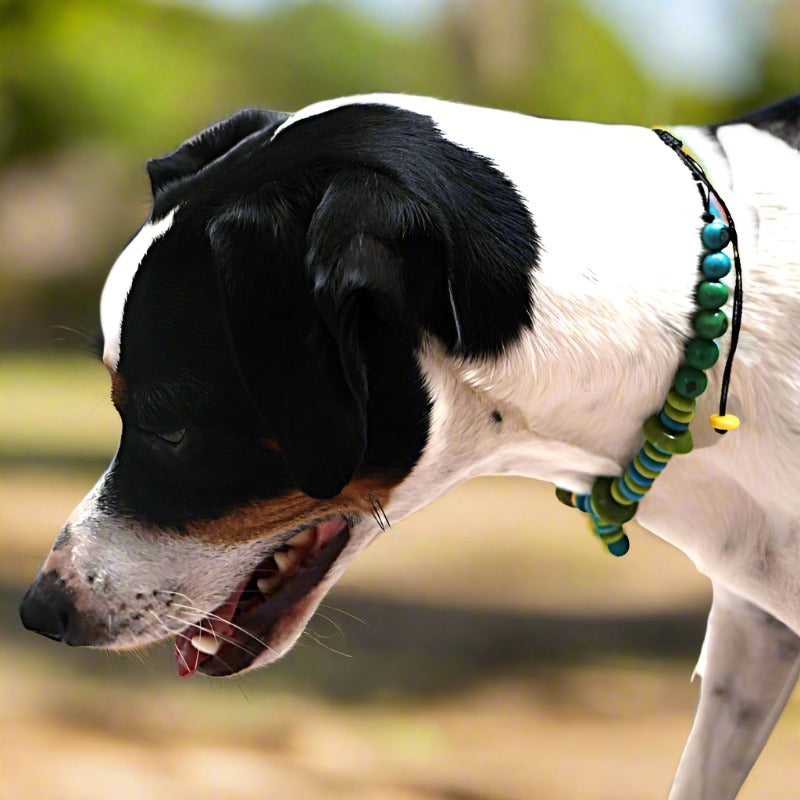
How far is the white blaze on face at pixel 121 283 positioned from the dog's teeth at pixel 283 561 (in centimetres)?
22

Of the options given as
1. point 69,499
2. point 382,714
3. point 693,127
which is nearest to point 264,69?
point 69,499

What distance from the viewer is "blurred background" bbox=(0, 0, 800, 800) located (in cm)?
188

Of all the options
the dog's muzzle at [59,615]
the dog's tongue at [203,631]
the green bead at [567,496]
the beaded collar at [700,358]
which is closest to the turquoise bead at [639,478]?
the beaded collar at [700,358]

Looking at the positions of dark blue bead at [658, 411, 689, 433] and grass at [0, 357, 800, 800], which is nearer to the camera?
dark blue bead at [658, 411, 689, 433]

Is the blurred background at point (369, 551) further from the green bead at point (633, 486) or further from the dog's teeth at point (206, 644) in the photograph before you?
the green bead at point (633, 486)

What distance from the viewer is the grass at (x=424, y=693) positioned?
182 cm

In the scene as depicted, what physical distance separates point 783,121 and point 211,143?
0.49 metres

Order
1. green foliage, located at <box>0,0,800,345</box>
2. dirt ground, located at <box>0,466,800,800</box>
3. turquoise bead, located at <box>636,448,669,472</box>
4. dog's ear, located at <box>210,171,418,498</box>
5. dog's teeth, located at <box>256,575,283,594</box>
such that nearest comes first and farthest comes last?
dog's ear, located at <box>210,171,418,498</box> < turquoise bead, located at <box>636,448,669,472</box> < dog's teeth, located at <box>256,575,283,594</box> < dirt ground, located at <box>0,466,800,800</box> < green foliage, located at <box>0,0,800,345</box>

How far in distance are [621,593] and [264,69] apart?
89.6 inches

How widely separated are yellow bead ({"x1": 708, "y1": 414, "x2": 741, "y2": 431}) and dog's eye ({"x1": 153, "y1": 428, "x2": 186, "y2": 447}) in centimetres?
41

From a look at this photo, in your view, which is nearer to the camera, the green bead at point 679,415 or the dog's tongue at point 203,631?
the green bead at point 679,415

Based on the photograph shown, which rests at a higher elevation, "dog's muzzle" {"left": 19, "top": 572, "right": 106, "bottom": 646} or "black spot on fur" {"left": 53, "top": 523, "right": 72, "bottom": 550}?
"black spot on fur" {"left": 53, "top": 523, "right": 72, "bottom": 550}

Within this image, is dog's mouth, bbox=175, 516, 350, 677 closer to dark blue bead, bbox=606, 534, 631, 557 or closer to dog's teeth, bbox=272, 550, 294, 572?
dog's teeth, bbox=272, 550, 294, 572

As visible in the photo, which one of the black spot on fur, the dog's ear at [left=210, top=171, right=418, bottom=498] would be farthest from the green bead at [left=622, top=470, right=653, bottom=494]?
the black spot on fur
